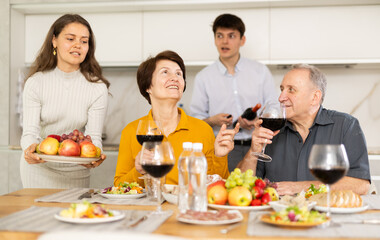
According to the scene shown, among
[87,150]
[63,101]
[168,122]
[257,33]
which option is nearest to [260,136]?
[168,122]

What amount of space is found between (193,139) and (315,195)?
0.83 meters

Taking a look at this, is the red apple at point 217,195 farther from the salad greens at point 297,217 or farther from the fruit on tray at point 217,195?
the salad greens at point 297,217

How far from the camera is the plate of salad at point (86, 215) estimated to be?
1.24m

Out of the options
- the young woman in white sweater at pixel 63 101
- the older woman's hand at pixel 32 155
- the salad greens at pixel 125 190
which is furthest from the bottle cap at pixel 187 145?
the young woman in white sweater at pixel 63 101

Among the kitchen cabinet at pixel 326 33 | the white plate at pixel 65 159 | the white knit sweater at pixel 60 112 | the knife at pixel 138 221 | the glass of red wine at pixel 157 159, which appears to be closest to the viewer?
the knife at pixel 138 221

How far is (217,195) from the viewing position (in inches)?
58.6

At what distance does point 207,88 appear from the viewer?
362 cm

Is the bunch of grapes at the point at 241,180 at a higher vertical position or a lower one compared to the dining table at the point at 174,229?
higher

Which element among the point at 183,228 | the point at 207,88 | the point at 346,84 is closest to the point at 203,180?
the point at 183,228

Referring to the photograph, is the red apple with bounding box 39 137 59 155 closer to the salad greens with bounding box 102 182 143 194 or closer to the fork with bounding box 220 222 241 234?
the salad greens with bounding box 102 182 143 194

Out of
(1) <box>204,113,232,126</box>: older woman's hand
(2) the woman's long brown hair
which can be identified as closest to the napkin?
(2) the woman's long brown hair

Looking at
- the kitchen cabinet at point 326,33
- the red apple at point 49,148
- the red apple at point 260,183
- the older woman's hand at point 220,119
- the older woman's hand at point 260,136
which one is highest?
the kitchen cabinet at point 326,33

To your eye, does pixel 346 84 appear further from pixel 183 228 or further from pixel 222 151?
pixel 183 228

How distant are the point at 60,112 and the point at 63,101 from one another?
6cm
